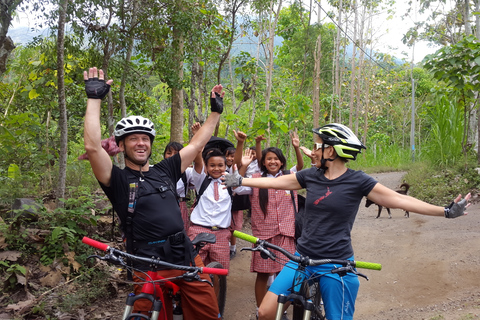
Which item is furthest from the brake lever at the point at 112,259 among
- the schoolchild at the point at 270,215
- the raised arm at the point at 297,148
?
the raised arm at the point at 297,148

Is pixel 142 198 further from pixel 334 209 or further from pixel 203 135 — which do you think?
pixel 334 209

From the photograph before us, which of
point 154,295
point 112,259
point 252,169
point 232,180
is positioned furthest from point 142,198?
point 252,169

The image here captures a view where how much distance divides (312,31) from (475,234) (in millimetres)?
14628

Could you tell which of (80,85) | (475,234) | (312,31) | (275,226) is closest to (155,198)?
(275,226)

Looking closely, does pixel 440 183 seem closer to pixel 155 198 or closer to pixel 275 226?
pixel 275 226

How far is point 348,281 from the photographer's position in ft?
11.2

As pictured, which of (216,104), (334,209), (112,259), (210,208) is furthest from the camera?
(210,208)

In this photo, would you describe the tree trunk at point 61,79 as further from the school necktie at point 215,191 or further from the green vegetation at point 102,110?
the school necktie at point 215,191

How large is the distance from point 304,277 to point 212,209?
2.06m

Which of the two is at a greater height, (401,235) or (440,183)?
(440,183)

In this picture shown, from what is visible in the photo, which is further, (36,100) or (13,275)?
(36,100)

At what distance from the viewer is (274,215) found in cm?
551

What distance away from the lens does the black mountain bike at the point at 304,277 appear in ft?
10.1

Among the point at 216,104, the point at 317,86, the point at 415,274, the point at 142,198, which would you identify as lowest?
the point at 415,274
